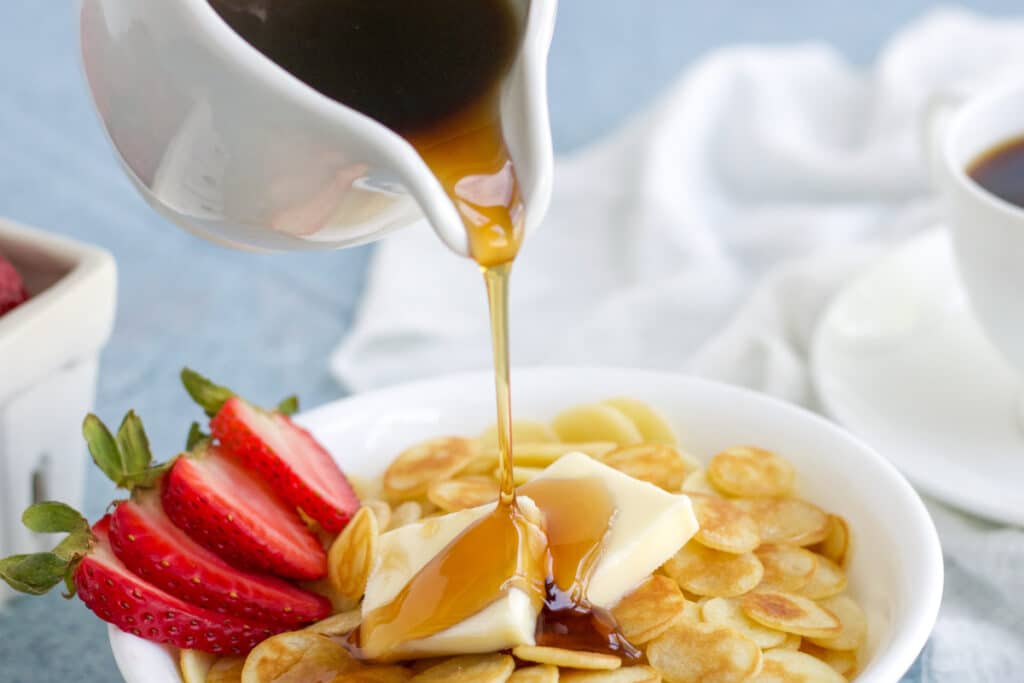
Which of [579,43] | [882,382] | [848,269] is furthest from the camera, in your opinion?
[579,43]

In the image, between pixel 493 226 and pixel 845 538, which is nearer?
pixel 493 226

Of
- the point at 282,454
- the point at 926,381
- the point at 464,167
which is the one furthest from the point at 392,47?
the point at 926,381

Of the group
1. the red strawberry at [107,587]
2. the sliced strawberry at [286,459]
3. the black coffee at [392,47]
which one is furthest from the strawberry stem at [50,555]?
the black coffee at [392,47]

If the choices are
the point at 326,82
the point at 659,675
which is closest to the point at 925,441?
the point at 659,675

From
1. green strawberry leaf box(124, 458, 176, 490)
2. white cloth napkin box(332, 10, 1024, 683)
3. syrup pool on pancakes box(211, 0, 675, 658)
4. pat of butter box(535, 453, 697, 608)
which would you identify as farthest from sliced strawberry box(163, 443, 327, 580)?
white cloth napkin box(332, 10, 1024, 683)

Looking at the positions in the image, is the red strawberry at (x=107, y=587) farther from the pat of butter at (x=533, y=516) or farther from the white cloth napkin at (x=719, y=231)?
the white cloth napkin at (x=719, y=231)

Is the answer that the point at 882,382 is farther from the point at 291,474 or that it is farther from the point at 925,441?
the point at 291,474

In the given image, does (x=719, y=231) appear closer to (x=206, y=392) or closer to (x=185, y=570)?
(x=206, y=392)
